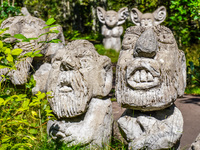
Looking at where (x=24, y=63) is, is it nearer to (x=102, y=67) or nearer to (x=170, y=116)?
(x=102, y=67)

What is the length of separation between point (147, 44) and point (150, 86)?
0.38 metres

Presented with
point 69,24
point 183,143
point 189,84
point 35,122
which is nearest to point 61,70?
point 35,122

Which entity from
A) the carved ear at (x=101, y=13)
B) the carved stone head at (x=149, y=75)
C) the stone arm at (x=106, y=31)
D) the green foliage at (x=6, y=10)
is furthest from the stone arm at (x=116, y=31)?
the carved stone head at (x=149, y=75)

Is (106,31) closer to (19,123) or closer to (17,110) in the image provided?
(19,123)

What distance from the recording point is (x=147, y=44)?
2.56 meters

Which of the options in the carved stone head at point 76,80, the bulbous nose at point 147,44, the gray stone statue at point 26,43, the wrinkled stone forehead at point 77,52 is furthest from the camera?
the gray stone statue at point 26,43

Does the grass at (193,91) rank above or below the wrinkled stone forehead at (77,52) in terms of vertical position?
below

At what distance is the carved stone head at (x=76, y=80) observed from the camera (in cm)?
296

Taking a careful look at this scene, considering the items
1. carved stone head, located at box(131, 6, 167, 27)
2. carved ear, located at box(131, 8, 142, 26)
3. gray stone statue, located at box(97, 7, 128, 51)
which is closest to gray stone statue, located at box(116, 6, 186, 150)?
carved stone head, located at box(131, 6, 167, 27)

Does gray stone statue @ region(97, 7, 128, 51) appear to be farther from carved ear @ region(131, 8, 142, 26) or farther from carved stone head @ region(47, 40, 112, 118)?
carved stone head @ region(47, 40, 112, 118)

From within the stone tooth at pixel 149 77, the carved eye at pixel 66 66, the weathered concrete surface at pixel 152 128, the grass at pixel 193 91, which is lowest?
the grass at pixel 193 91

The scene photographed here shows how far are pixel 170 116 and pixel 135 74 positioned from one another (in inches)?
22.9

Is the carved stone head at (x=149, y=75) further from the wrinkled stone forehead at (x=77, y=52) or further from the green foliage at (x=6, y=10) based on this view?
the green foliage at (x=6, y=10)

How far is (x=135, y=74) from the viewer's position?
2.61 metres
